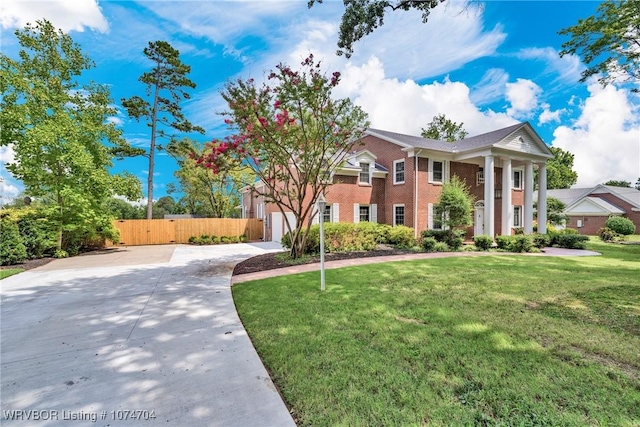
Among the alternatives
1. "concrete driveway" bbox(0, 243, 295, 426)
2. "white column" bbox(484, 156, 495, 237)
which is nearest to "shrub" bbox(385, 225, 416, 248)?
"white column" bbox(484, 156, 495, 237)

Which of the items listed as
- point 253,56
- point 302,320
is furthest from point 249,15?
point 302,320

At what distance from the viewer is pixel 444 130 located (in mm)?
32062

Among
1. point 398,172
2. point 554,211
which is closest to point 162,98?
point 398,172

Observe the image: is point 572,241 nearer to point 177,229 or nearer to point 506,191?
point 506,191

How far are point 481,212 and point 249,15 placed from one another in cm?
1763

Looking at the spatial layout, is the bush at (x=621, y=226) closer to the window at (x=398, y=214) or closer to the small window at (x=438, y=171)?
the small window at (x=438, y=171)

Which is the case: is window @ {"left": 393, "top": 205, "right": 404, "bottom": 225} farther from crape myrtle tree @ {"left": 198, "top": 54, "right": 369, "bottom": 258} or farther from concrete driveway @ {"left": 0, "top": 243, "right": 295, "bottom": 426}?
concrete driveway @ {"left": 0, "top": 243, "right": 295, "bottom": 426}

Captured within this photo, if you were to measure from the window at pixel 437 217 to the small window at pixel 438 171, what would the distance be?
2.46 m

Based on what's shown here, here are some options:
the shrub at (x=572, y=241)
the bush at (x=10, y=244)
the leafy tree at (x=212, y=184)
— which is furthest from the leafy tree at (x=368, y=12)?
the leafy tree at (x=212, y=184)

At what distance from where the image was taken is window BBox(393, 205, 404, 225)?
16.9m

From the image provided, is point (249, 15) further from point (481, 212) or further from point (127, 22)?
point (481, 212)

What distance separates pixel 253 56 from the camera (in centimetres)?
944

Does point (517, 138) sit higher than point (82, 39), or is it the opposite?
point (82, 39)

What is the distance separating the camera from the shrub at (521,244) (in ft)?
45.5
